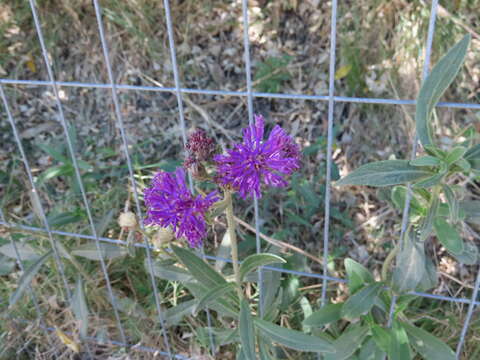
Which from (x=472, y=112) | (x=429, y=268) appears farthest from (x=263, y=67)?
(x=429, y=268)

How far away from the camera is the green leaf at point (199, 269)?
130 centimetres

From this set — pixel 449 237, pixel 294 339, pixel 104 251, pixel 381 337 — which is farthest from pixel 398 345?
pixel 104 251

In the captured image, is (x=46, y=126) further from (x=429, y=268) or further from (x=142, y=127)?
(x=429, y=268)

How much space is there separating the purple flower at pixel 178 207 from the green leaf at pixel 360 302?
455 mm

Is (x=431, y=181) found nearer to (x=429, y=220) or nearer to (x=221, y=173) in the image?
(x=429, y=220)

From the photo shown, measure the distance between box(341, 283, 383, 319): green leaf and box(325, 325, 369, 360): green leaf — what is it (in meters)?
0.10

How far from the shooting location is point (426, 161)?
970mm

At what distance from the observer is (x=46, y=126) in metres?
2.70

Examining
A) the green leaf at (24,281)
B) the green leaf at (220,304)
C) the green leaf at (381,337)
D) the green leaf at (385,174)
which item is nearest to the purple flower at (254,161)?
the green leaf at (385,174)

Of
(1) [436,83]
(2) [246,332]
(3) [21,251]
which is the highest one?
(1) [436,83]

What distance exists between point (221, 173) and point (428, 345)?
0.75m

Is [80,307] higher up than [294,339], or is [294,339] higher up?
[294,339]

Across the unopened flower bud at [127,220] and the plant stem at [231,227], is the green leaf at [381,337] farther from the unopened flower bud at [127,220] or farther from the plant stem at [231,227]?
the unopened flower bud at [127,220]

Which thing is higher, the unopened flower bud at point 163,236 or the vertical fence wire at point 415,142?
the vertical fence wire at point 415,142
